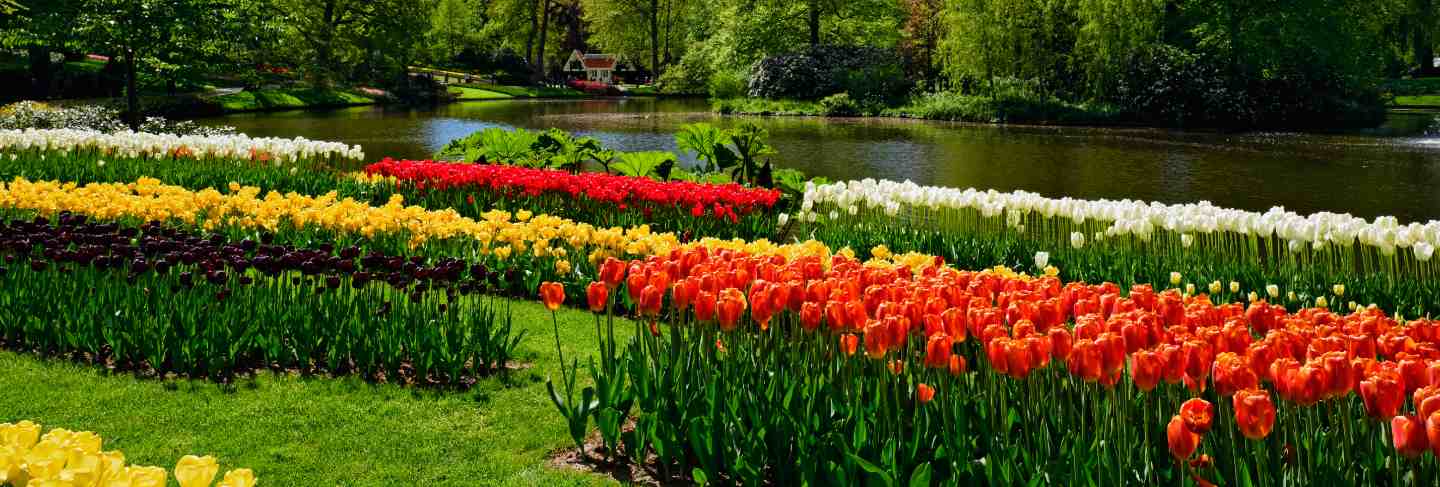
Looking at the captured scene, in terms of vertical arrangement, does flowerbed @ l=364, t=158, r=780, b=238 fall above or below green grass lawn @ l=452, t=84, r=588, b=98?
above

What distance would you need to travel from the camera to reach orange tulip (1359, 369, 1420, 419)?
10.8 ft

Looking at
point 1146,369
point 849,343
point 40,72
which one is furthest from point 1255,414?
point 40,72

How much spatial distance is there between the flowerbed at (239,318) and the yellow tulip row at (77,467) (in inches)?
128

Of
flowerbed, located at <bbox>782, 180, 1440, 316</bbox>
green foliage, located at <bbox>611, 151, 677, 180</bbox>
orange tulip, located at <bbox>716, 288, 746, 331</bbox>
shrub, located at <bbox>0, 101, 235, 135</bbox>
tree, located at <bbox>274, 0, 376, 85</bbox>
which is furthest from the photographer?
tree, located at <bbox>274, 0, 376, 85</bbox>

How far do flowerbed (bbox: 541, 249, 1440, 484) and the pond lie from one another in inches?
646

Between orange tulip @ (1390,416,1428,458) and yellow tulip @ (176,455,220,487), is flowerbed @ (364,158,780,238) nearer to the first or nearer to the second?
orange tulip @ (1390,416,1428,458)

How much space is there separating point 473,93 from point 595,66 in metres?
27.6

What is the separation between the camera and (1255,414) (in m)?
3.17

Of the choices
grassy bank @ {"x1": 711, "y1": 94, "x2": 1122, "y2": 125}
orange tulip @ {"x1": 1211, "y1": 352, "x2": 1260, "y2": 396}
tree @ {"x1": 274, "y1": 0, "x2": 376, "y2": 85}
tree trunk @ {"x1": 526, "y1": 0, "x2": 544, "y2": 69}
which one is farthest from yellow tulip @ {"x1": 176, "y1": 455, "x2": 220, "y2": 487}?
tree trunk @ {"x1": 526, "y1": 0, "x2": 544, "y2": 69}

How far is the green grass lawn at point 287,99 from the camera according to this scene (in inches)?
1752

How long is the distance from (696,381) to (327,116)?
131 feet

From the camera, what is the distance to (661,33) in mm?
79250

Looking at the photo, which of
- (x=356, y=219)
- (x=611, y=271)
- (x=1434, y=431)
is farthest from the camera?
(x=356, y=219)

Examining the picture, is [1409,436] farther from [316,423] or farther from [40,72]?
[40,72]
